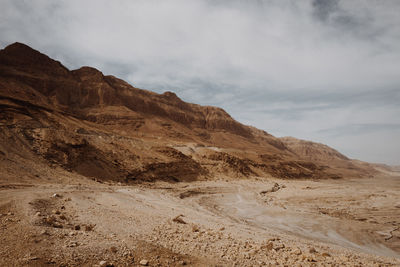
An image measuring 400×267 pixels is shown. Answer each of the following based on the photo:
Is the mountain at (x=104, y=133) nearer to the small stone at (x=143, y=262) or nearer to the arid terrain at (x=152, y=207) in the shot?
the arid terrain at (x=152, y=207)

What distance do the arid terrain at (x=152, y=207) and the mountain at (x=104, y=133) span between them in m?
0.21

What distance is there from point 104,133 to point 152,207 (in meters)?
28.6

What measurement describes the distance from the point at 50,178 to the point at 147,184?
949 cm

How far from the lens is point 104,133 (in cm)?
3691

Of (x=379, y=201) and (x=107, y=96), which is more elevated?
(x=107, y=96)

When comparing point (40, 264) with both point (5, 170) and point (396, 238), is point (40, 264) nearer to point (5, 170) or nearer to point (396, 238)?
point (5, 170)

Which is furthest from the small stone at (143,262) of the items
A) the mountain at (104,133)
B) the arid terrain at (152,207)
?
the mountain at (104,133)

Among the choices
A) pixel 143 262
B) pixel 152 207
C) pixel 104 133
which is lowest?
pixel 152 207

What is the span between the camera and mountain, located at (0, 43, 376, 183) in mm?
20766

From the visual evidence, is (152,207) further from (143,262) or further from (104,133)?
(104,133)

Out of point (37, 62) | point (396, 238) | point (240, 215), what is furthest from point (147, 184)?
point (37, 62)

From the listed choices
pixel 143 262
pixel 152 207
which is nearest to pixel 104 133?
pixel 152 207

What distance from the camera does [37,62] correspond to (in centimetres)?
6394

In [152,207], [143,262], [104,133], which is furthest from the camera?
[104,133]
